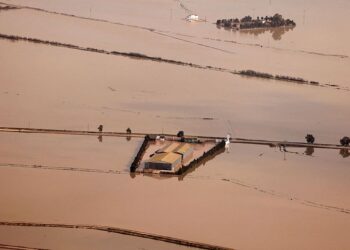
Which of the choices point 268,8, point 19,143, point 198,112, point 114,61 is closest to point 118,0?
point 268,8

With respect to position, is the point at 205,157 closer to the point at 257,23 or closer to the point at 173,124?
the point at 173,124

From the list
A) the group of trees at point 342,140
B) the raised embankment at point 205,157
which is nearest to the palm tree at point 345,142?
the group of trees at point 342,140

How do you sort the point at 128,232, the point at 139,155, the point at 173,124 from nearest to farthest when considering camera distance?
the point at 128,232 < the point at 139,155 < the point at 173,124

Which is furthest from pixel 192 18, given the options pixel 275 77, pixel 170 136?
pixel 170 136

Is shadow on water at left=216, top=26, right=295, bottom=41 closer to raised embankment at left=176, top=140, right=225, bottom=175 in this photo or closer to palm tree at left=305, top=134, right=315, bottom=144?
palm tree at left=305, top=134, right=315, bottom=144

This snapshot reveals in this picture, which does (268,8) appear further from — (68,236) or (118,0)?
(68,236)

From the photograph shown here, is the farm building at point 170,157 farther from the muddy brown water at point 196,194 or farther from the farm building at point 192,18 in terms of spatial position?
the farm building at point 192,18
